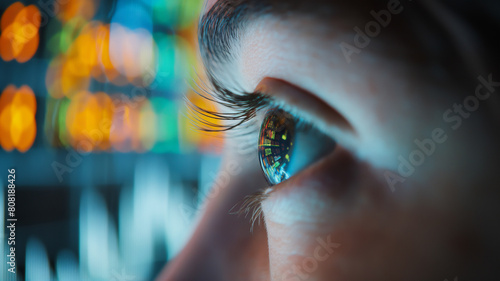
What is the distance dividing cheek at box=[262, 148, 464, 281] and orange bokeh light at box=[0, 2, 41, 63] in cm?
176

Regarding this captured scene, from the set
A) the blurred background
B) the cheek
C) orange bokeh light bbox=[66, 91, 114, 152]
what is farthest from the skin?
orange bokeh light bbox=[66, 91, 114, 152]

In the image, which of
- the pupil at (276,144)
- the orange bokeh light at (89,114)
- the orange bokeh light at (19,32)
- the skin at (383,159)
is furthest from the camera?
the orange bokeh light at (89,114)

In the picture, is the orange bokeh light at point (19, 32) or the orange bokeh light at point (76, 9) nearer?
the orange bokeh light at point (19, 32)

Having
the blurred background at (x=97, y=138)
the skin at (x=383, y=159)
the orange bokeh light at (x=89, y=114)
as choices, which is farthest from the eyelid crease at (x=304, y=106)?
the orange bokeh light at (x=89, y=114)

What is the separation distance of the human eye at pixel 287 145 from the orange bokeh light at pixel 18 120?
1.72 meters

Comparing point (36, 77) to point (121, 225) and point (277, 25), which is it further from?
point (277, 25)

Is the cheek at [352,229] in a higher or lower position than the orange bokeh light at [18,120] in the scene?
lower

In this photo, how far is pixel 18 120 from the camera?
173 cm

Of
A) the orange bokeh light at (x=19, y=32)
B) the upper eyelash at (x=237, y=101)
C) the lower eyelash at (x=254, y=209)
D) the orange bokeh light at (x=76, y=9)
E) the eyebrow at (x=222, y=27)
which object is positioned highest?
the orange bokeh light at (x=76, y=9)

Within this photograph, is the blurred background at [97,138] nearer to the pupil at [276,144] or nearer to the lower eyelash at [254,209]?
the lower eyelash at [254,209]

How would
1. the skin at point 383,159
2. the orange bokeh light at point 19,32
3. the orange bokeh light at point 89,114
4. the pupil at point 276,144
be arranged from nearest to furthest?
the skin at point 383,159 → the pupil at point 276,144 → the orange bokeh light at point 19,32 → the orange bokeh light at point 89,114

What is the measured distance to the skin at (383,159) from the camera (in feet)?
0.56

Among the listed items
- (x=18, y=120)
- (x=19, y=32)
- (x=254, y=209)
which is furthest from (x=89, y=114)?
(x=254, y=209)

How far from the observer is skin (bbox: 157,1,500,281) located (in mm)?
172
